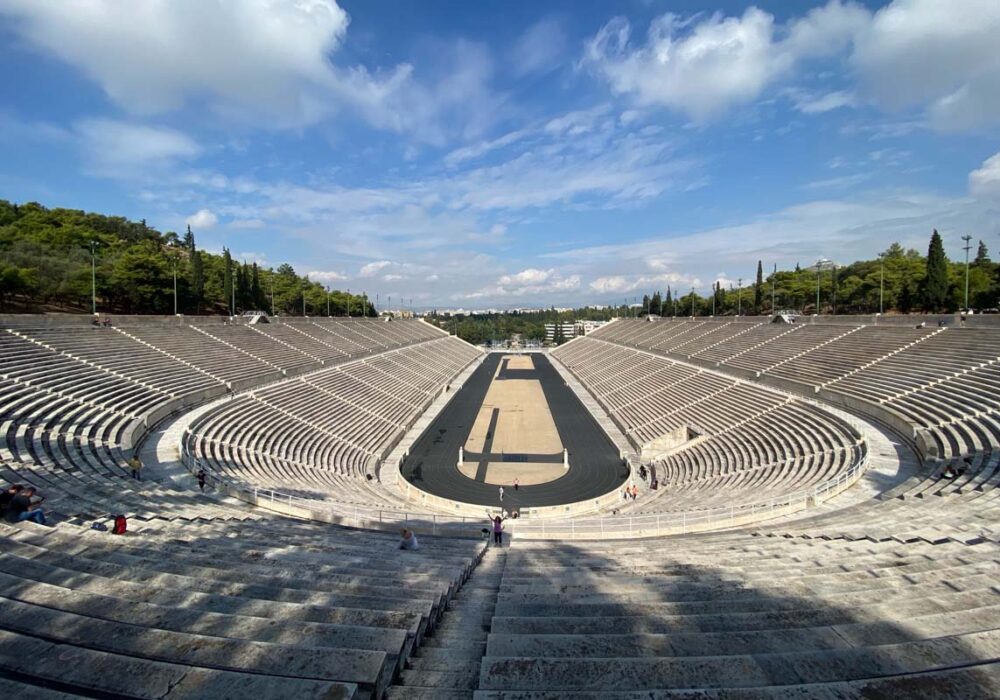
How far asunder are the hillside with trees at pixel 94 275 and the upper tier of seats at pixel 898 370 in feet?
148

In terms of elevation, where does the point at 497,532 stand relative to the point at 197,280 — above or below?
below

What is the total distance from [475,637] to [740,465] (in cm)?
1992

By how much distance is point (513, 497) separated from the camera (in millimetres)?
22031

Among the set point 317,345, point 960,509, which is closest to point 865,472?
point 960,509

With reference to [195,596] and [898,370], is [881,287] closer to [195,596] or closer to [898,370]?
[898,370]

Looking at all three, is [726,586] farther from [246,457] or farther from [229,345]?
[229,345]

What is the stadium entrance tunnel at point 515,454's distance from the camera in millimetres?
22905

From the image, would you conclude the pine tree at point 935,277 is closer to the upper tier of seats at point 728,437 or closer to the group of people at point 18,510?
the upper tier of seats at point 728,437

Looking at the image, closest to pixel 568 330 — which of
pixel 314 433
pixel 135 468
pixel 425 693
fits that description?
pixel 314 433

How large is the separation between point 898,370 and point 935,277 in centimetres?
4150

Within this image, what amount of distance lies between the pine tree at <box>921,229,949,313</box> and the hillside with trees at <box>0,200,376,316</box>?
76077mm

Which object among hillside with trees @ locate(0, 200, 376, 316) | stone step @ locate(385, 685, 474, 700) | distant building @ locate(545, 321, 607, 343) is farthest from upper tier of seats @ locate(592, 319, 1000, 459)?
distant building @ locate(545, 321, 607, 343)

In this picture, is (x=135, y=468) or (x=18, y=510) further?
(x=135, y=468)

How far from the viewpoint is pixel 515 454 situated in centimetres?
2920
